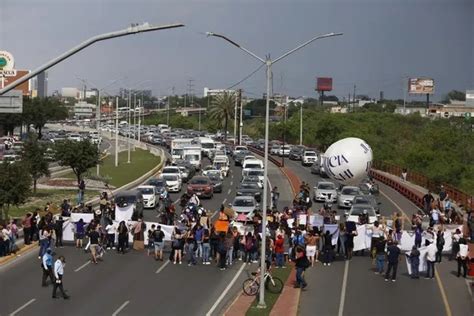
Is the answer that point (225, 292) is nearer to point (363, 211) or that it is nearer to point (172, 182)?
point (363, 211)

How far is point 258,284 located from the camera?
21.9m

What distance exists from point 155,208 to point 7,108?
82.8 feet

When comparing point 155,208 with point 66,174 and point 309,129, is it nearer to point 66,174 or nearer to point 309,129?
point 66,174

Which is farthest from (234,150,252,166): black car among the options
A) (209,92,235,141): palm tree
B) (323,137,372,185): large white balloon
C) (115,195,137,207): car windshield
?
(209,92,235,141): palm tree

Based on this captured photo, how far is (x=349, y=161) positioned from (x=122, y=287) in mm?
13222

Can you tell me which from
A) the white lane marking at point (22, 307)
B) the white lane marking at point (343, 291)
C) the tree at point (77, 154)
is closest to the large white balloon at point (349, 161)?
the white lane marking at point (343, 291)

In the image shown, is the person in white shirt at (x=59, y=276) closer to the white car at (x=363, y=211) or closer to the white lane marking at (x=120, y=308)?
the white lane marking at (x=120, y=308)

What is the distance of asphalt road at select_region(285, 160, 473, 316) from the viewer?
2077 centimetres

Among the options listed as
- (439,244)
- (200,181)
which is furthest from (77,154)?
(439,244)

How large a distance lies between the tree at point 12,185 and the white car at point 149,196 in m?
9.03

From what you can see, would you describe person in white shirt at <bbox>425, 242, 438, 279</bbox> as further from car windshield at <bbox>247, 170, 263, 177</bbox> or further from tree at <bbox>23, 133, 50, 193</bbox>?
car windshield at <bbox>247, 170, 263, 177</bbox>

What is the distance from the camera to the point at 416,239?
88.5ft

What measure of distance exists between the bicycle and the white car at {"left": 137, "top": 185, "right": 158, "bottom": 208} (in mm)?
19237

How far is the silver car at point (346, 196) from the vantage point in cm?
4272
